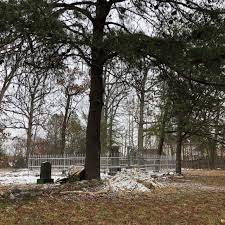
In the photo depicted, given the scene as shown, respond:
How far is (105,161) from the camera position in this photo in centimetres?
2289

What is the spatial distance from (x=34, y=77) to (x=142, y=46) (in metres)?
3.72

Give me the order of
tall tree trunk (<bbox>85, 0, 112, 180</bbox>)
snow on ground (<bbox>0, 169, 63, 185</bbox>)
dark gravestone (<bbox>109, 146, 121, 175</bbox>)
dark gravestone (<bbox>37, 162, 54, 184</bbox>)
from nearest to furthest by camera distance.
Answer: tall tree trunk (<bbox>85, 0, 112, 180</bbox>), dark gravestone (<bbox>37, 162, 54, 184</bbox>), snow on ground (<bbox>0, 169, 63, 185</bbox>), dark gravestone (<bbox>109, 146, 121, 175</bbox>)

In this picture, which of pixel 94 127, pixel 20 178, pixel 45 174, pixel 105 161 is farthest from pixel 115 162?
pixel 94 127

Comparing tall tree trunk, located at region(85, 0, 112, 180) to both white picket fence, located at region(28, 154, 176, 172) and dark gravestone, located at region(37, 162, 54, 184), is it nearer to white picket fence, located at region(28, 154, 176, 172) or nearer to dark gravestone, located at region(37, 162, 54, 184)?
dark gravestone, located at region(37, 162, 54, 184)

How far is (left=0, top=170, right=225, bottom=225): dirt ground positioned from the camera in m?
7.76

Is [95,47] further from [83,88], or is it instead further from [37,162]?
[83,88]

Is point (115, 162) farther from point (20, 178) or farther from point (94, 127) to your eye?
point (94, 127)

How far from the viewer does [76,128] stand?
139 ft

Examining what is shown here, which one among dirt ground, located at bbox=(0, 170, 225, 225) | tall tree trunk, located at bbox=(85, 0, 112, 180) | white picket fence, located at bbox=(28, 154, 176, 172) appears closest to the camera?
dirt ground, located at bbox=(0, 170, 225, 225)

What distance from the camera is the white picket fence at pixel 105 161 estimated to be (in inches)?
899

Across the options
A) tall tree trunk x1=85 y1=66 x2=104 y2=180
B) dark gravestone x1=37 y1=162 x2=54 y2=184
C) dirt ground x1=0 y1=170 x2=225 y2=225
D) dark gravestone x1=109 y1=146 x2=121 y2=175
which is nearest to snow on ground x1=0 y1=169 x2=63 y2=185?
dark gravestone x1=37 y1=162 x2=54 y2=184

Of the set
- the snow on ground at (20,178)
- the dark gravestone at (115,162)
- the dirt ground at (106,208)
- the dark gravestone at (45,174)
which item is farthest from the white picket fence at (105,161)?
the dirt ground at (106,208)

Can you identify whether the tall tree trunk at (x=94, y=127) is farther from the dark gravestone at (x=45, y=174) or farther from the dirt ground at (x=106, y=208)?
the dark gravestone at (x=45, y=174)

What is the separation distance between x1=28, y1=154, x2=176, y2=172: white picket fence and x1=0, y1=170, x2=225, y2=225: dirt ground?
10.6 m
